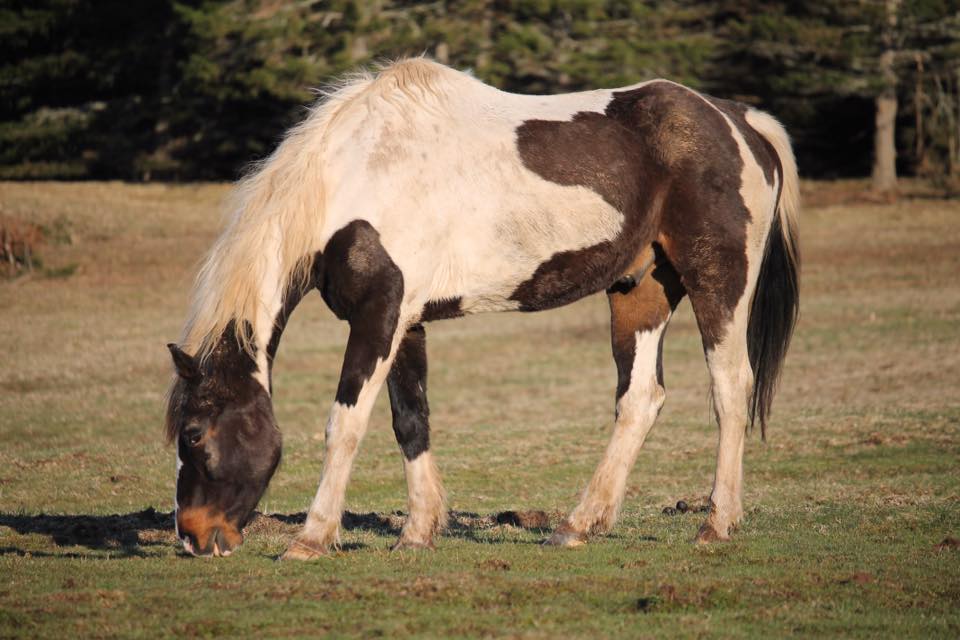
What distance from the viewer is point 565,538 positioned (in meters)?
7.79

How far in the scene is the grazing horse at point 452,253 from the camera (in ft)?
23.5

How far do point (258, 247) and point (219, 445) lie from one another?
1117mm

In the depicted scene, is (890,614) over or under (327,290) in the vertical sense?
under

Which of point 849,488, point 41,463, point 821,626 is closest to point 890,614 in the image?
point 821,626

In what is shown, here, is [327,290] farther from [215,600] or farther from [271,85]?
[271,85]

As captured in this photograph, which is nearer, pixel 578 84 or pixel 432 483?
pixel 432 483

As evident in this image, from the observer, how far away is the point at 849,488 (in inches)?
430

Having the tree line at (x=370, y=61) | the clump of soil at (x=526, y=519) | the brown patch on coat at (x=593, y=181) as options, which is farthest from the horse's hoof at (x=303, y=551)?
the tree line at (x=370, y=61)

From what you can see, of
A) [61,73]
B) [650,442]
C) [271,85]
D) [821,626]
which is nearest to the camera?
[821,626]

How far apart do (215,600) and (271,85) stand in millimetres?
31354

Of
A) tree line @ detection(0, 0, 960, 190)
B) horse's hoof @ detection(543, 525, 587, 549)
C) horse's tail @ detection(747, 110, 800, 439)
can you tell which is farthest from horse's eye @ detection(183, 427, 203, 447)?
tree line @ detection(0, 0, 960, 190)

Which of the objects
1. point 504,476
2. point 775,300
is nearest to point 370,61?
point 504,476

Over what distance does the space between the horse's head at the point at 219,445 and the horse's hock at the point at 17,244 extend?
2099cm

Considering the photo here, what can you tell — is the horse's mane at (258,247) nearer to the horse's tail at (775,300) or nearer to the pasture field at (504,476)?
the pasture field at (504,476)
